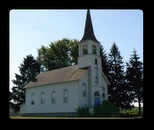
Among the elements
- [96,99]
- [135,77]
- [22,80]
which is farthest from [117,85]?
[22,80]

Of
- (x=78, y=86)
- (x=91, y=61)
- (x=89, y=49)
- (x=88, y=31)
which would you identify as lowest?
(x=78, y=86)

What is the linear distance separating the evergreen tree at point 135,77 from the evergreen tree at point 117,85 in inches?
33.3

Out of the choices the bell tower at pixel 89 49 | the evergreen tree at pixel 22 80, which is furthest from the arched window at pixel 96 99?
the evergreen tree at pixel 22 80

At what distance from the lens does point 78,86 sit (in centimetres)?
2662

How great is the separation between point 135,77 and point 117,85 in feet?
8.57

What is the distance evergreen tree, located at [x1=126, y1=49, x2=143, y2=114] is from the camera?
3370cm

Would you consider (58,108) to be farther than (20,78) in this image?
No

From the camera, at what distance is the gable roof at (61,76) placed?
27.7m

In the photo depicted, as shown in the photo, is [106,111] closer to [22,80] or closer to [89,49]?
[89,49]
